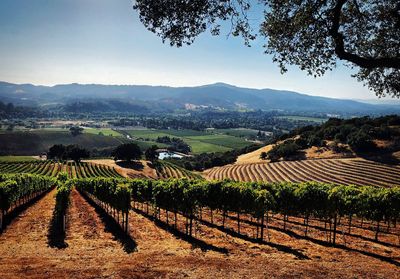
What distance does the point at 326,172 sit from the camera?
110625mm

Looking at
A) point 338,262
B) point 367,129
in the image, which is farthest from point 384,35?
point 367,129

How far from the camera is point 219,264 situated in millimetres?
24234

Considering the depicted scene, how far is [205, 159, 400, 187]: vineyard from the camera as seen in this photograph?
327 ft

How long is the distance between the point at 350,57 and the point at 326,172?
102470mm

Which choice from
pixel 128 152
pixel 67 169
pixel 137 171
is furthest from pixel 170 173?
pixel 67 169

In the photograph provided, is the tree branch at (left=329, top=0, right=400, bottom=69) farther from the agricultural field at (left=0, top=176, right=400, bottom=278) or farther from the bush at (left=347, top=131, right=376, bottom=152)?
the bush at (left=347, top=131, right=376, bottom=152)

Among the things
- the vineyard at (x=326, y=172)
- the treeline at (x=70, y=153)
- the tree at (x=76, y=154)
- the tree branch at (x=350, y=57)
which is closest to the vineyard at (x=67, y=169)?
the tree at (x=76, y=154)

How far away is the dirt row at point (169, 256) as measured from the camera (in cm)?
2205

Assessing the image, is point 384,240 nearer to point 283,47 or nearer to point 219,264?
point 219,264

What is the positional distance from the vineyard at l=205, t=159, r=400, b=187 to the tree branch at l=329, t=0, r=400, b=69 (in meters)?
80.8

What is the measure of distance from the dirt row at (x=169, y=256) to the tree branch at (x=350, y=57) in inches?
530

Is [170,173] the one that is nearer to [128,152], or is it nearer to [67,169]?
[128,152]

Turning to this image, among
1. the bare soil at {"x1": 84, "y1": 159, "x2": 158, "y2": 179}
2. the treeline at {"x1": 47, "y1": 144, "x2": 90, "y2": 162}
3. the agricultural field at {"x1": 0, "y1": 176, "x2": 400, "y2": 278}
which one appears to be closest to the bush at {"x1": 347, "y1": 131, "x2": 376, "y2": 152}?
the bare soil at {"x1": 84, "y1": 159, "x2": 158, "y2": 179}

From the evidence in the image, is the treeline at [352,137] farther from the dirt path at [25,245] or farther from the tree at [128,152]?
the dirt path at [25,245]
